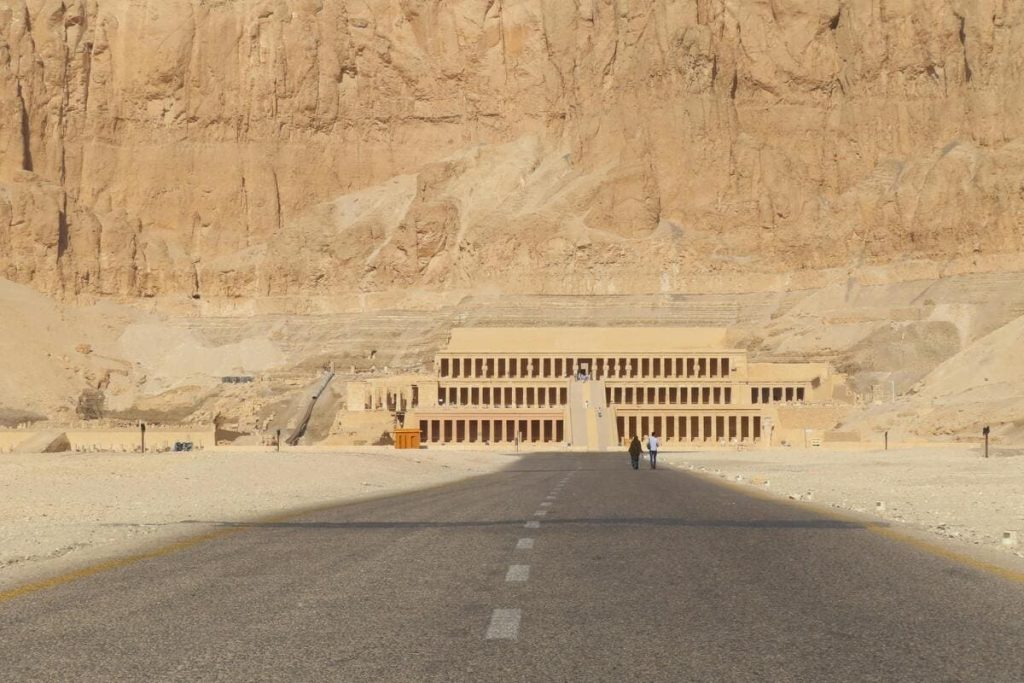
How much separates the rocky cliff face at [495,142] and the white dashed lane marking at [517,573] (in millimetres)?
142084

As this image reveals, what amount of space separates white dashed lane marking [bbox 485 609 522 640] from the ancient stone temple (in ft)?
326

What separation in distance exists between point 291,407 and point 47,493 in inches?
3542

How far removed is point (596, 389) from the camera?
4788 inches

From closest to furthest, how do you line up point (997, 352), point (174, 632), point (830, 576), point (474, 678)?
point (474, 678), point (174, 632), point (830, 576), point (997, 352)

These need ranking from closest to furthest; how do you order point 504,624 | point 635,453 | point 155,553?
point 504,624
point 155,553
point 635,453

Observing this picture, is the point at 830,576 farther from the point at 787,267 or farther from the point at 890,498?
the point at 787,267

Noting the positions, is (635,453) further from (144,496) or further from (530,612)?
(530,612)

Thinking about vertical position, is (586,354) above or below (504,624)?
above

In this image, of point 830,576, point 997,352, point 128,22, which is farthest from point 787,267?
point 830,576

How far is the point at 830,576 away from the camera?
13328 millimetres

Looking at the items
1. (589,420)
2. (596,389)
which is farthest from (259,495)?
(596,389)

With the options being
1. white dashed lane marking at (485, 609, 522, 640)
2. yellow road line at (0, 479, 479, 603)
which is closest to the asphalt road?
white dashed lane marking at (485, 609, 522, 640)

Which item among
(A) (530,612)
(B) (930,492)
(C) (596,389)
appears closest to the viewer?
(A) (530,612)

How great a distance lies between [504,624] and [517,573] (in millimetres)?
3177
